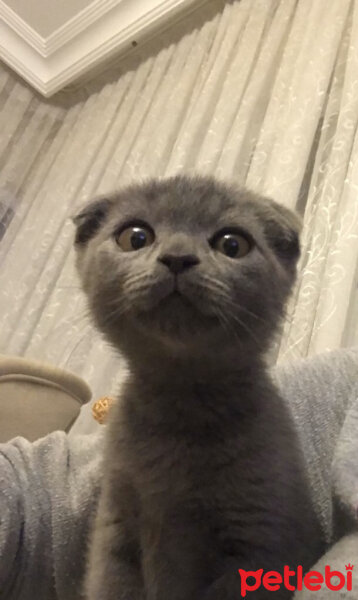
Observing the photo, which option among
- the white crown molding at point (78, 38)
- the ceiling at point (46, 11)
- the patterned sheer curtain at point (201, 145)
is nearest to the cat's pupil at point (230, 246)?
the patterned sheer curtain at point (201, 145)

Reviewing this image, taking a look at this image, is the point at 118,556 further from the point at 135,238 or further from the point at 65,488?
the point at 135,238

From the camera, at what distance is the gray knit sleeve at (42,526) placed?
704 millimetres

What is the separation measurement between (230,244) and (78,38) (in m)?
2.09

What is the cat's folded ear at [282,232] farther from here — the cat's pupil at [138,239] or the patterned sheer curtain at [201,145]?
the patterned sheer curtain at [201,145]

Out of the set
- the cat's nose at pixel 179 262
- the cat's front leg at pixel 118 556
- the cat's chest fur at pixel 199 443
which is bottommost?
the cat's front leg at pixel 118 556

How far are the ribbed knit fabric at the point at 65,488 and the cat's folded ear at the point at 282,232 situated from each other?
0.54 feet

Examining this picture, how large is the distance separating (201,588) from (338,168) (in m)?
1.05

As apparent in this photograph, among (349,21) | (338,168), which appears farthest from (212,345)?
(349,21)

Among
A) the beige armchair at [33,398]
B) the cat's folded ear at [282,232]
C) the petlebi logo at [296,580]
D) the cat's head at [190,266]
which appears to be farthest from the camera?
the beige armchair at [33,398]

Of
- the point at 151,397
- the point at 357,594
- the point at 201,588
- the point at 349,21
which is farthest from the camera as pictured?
the point at 349,21

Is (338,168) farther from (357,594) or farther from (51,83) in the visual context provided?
(51,83)

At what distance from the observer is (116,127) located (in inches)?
89.5

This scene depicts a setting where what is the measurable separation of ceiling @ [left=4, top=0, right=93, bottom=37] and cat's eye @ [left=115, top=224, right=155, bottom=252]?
1947mm

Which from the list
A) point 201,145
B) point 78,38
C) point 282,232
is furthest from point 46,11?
point 282,232
